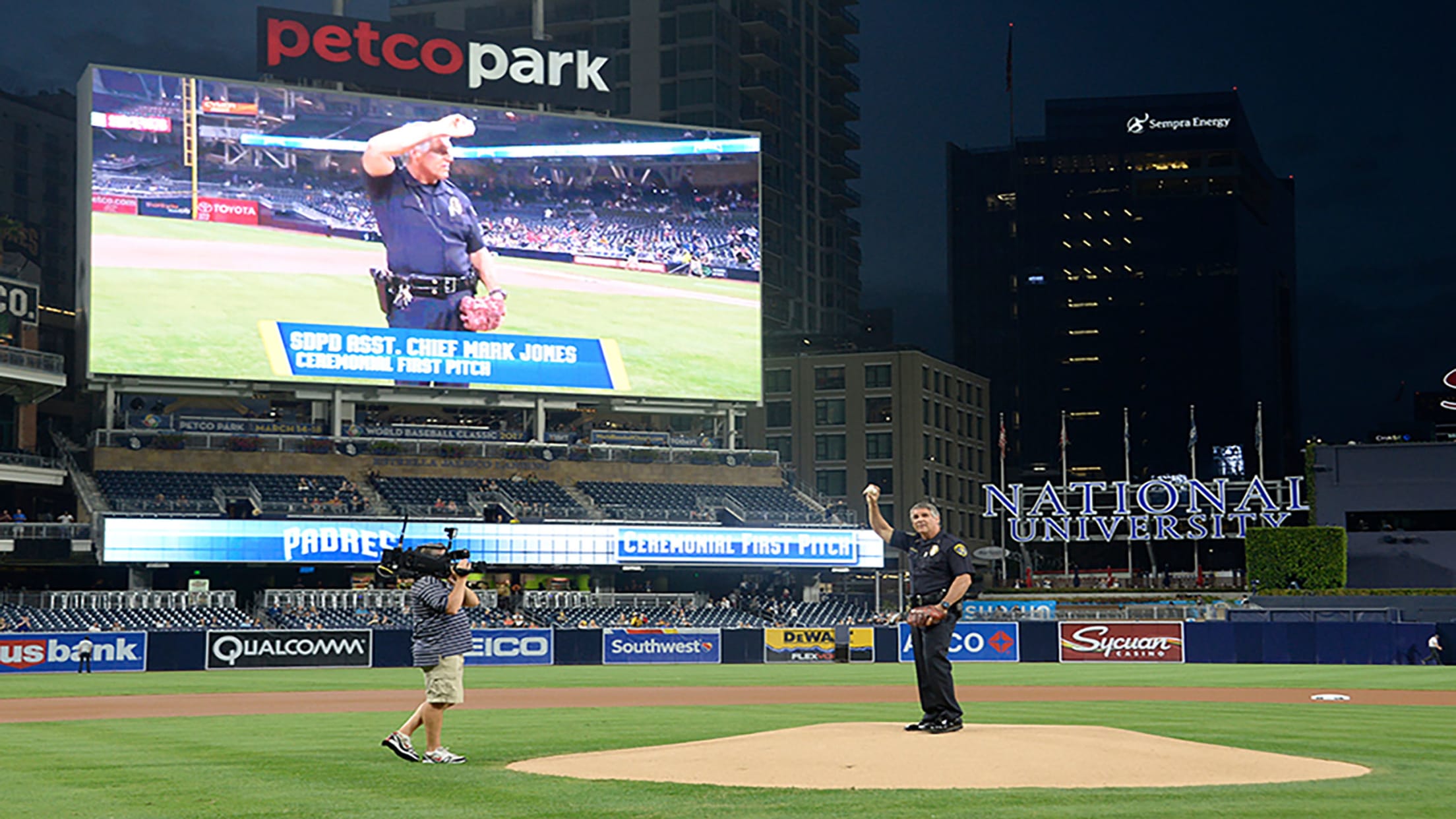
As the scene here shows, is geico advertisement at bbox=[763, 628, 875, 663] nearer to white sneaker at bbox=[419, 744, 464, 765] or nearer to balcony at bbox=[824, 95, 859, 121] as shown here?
white sneaker at bbox=[419, 744, 464, 765]

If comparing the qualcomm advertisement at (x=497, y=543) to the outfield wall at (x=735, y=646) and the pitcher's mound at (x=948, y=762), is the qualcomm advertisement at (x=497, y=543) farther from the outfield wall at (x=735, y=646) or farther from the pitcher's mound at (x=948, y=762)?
the pitcher's mound at (x=948, y=762)

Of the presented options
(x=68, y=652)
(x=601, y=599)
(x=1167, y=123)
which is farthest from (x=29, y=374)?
(x=1167, y=123)

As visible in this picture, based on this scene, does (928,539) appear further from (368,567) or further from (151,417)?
(151,417)

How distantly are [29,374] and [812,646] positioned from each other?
122ft

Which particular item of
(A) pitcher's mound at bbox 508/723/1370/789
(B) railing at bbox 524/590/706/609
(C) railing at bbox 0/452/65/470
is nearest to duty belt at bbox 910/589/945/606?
(A) pitcher's mound at bbox 508/723/1370/789

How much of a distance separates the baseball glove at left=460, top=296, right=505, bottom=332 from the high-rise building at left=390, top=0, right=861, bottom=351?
4718cm

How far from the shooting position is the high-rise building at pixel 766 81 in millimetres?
125938

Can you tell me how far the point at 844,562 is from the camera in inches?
3123

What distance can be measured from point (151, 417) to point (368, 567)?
1276cm

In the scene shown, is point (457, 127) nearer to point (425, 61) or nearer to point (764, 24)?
point (425, 61)

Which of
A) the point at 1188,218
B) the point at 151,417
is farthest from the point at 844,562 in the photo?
the point at 1188,218
